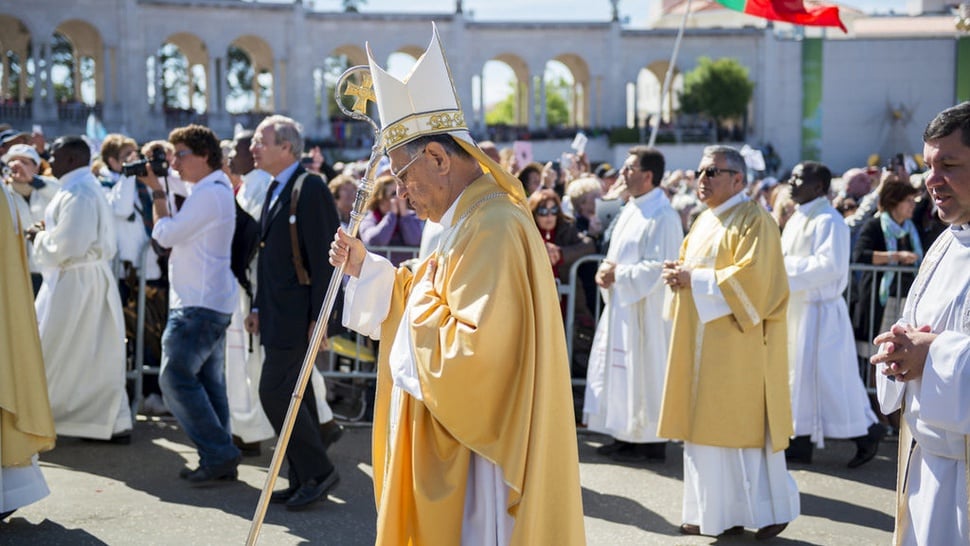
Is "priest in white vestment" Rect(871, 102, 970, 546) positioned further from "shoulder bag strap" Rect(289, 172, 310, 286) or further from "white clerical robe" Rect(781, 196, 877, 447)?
"white clerical robe" Rect(781, 196, 877, 447)

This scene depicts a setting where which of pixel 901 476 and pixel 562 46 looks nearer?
pixel 901 476

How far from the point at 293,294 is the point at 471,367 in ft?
9.24

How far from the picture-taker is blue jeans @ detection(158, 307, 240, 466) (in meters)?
6.50

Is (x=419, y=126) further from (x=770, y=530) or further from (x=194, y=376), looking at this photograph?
(x=194, y=376)

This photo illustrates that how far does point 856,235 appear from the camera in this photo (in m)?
9.30

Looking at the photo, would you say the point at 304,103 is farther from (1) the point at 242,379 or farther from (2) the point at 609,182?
(1) the point at 242,379

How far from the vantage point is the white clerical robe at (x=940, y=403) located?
3.08 meters

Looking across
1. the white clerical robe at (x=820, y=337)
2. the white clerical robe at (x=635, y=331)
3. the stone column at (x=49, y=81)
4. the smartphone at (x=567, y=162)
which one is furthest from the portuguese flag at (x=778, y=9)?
the stone column at (x=49, y=81)

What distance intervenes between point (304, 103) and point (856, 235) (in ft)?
145

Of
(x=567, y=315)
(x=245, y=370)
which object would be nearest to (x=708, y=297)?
(x=567, y=315)

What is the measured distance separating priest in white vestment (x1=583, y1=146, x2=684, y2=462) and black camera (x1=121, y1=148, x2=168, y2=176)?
2.92 meters

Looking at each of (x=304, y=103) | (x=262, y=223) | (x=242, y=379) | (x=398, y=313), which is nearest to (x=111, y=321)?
(x=242, y=379)

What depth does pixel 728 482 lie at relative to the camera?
5.77 metres

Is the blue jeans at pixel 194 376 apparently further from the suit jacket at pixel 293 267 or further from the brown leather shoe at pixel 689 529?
the brown leather shoe at pixel 689 529
